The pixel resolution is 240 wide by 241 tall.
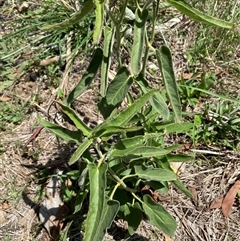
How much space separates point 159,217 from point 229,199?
561mm

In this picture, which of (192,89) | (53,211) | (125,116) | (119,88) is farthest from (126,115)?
(192,89)

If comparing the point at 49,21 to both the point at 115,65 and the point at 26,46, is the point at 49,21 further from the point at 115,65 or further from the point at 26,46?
the point at 115,65

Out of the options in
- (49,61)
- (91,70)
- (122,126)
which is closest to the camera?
(122,126)

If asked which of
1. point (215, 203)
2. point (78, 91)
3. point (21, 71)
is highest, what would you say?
point (78, 91)

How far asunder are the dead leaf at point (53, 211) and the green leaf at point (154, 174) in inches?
24.2

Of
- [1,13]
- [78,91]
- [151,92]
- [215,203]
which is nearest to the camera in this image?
[151,92]

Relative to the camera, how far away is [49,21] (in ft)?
9.87

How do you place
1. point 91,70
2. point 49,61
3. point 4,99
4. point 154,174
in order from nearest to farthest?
point 91,70
point 154,174
point 4,99
point 49,61

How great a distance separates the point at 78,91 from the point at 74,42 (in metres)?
1.25

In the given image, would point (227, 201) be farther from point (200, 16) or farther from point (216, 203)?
point (200, 16)

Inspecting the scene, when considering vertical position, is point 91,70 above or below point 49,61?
above

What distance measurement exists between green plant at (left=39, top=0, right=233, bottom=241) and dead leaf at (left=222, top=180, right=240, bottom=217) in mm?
442

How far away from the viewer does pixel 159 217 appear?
1.95 metres

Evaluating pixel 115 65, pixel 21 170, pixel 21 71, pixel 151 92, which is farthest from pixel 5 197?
pixel 151 92
